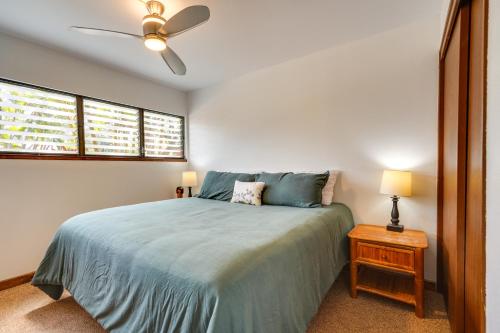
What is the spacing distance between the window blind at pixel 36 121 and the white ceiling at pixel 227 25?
546 millimetres

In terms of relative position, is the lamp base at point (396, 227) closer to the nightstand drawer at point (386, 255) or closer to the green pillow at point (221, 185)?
the nightstand drawer at point (386, 255)

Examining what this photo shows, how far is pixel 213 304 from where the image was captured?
2.93 ft

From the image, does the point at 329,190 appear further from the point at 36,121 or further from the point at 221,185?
the point at 36,121

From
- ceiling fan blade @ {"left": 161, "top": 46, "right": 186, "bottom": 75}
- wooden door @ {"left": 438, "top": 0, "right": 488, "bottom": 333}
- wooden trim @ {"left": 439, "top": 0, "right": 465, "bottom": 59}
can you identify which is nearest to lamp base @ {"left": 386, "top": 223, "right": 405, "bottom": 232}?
wooden door @ {"left": 438, "top": 0, "right": 488, "bottom": 333}

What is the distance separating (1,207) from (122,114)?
1623 mm

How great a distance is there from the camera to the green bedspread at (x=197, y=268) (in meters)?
0.96

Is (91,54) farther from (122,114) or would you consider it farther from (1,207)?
(1,207)

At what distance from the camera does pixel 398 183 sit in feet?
6.53

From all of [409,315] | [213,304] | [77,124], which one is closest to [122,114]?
[77,124]

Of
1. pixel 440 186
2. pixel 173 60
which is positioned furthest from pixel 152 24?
pixel 440 186

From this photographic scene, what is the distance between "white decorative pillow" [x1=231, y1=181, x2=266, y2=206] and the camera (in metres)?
2.56

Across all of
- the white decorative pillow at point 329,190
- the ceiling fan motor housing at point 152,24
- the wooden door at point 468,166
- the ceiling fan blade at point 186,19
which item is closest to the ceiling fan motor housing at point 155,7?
the ceiling fan motor housing at point 152,24
